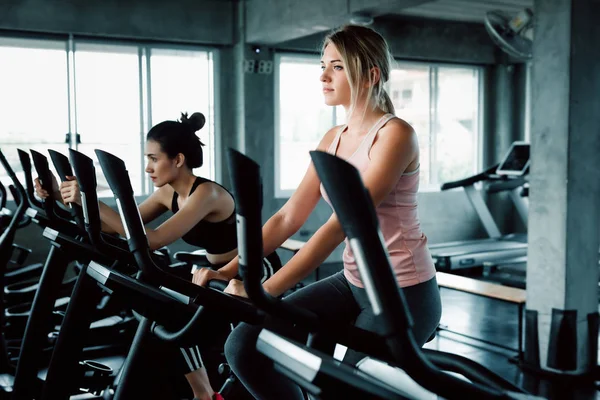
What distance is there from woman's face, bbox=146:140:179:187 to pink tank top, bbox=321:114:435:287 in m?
1.33

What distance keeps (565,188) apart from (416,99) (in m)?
5.53

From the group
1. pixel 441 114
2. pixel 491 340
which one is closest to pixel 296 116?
pixel 441 114

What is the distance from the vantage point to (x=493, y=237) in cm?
850

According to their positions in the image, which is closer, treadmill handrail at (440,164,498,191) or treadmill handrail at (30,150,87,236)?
treadmill handrail at (30,150,87,236)

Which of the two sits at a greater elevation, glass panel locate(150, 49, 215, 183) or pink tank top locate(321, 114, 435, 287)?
glass panel locate(150, 49, 215, 183)

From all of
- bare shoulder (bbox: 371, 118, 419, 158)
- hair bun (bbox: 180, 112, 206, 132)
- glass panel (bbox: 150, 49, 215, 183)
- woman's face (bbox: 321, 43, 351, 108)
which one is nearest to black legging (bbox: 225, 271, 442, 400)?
bare shoulder (bbox: 371, 118, 419, 158)

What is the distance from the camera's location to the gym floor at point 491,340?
3.72 meters

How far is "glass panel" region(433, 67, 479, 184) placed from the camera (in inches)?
365

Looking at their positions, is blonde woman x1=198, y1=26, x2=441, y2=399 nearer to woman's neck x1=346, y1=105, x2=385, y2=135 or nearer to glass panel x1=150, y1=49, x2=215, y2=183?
woman's neck x1=346, y1=105, x2=385, y2=135

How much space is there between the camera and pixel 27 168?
2805 mm

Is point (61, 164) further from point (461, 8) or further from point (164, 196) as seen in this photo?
point (461, 8)

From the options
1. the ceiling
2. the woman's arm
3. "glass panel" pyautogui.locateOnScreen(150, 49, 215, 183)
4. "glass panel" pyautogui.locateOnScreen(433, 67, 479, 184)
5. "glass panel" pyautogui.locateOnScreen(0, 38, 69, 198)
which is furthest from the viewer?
"glass panel" pyautogui.locateOnScreen(433, 67, 479, 184)

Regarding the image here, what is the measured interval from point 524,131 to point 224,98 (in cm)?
440

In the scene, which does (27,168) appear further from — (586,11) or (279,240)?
(586,11)
